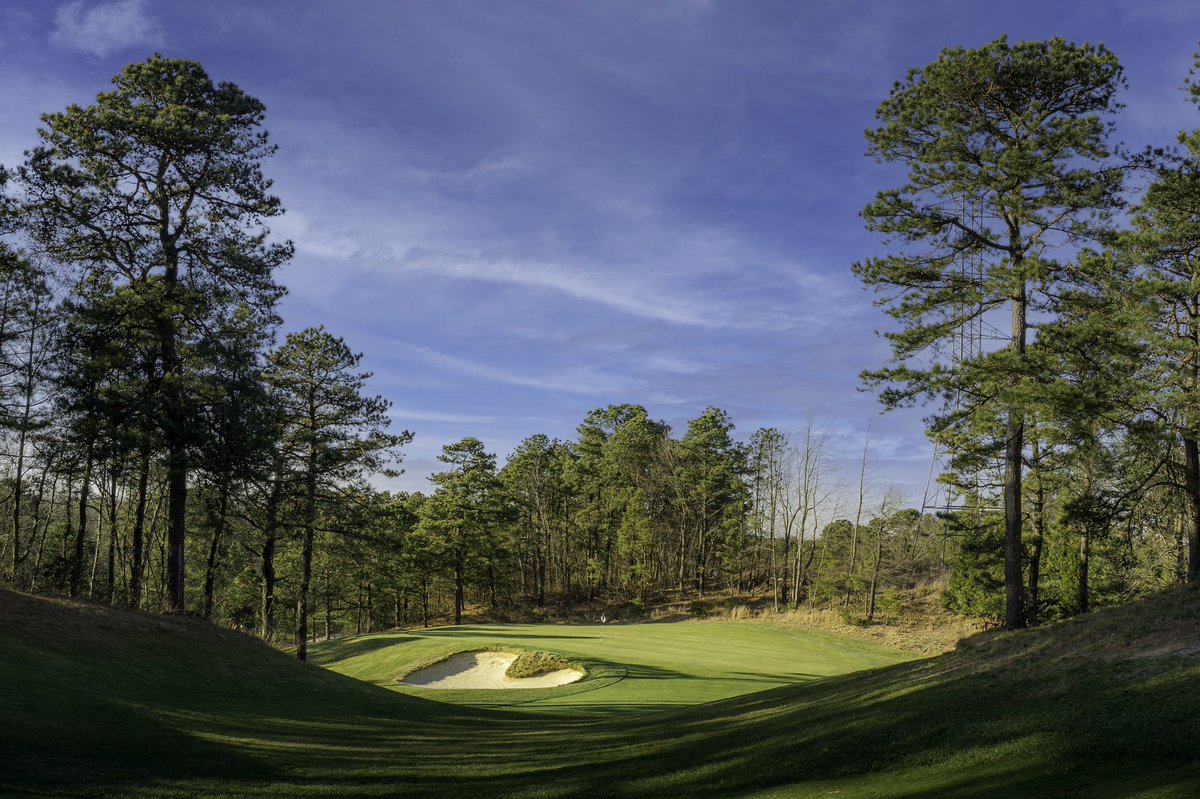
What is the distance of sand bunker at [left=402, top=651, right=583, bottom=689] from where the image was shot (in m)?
28.5

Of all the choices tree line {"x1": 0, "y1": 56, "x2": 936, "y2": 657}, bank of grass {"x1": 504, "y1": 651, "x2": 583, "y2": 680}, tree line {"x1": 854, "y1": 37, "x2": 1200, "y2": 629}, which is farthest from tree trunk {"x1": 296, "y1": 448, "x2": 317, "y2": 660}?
tree line {"x1": 854, "y1": 37, "x2": 1200, "y2": 629}

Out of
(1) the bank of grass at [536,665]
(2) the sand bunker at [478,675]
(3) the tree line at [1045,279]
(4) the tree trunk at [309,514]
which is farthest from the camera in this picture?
(1) the bank of grass at [536,665]

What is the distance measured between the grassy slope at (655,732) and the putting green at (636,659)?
6.63 metres

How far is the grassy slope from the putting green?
6.63 metres

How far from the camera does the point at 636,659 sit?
99.8ft

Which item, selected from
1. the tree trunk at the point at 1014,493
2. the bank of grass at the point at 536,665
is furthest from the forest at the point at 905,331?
the bank of grass at the point at 536,665

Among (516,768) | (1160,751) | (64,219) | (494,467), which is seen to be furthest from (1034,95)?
(494,467)

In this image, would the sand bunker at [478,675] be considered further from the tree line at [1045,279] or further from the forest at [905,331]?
the tree line at [1045,279]

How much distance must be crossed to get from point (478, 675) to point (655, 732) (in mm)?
16889

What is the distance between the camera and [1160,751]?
6781 millimetres

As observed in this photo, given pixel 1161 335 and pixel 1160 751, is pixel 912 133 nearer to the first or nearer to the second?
pixel 1161 335

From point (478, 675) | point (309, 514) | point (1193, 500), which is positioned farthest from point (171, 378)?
point (1193, 500)

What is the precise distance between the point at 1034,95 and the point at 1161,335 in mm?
6785

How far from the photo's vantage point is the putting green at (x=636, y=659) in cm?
2422
